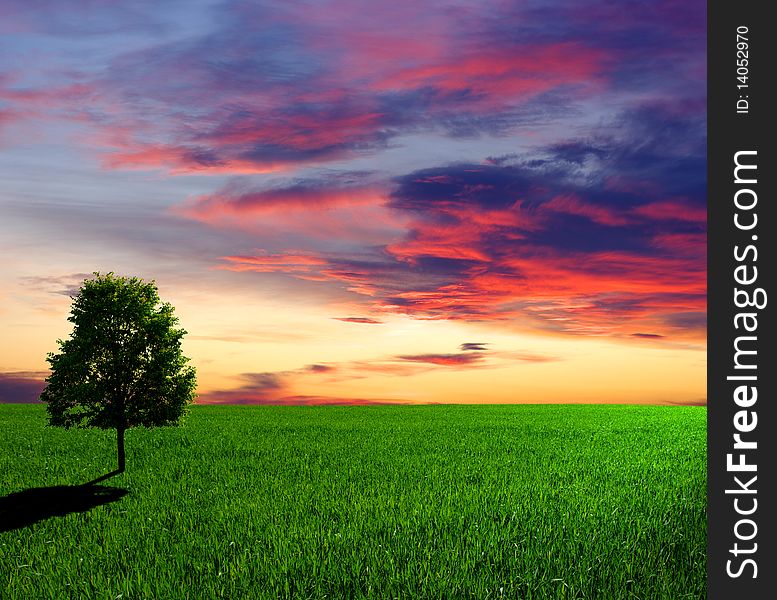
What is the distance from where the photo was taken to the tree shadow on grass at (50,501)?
14422mm

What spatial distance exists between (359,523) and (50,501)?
8507 mm

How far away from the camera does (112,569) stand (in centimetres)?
1044

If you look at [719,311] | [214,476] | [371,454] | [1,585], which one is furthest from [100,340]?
[719,311]

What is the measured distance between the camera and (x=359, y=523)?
1246 cm

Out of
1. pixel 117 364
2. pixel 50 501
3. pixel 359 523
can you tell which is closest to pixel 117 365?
pixel 117 364

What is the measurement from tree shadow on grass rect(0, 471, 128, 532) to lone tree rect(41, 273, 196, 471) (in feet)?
5.68

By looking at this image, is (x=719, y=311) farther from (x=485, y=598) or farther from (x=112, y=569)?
(x=112, y=569)

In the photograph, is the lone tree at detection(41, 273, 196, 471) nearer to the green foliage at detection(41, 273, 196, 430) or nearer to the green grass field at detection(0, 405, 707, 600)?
the green foliage at detection(41, 273, 196, 430)

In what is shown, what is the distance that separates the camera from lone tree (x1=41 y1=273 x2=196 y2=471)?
56.1 feet

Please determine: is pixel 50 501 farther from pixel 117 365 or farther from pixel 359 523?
pixel 359 523

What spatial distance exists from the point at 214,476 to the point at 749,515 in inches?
563

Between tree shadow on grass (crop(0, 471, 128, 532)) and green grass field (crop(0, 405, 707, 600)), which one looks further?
tree shadow on grass (crop(0, 471, 128, 532))

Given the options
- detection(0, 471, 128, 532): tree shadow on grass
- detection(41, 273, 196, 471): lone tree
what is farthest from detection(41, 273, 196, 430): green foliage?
detection(0, 471, 128, 532): tree shadow on grass

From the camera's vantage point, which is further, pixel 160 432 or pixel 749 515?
pixel 160 432
